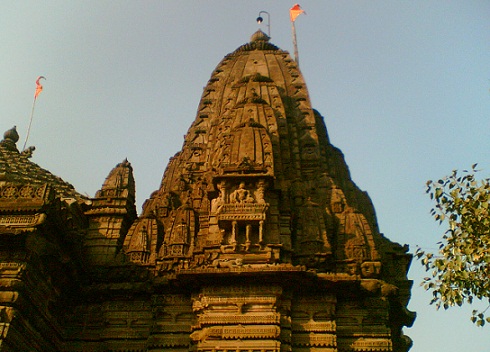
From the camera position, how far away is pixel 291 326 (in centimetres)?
1984

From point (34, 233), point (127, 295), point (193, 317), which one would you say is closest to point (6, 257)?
point (34, 233)

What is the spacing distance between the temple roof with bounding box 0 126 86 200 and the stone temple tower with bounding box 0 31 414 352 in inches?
8.5

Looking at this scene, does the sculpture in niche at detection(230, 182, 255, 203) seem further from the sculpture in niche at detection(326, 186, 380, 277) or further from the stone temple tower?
the sculpture in niche at detection(326, 186, 380, 277)

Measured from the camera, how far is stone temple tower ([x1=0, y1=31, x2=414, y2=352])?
19.2m

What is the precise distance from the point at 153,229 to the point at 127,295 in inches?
119

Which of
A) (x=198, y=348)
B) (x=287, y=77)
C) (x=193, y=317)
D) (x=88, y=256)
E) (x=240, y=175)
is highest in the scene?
(x=287, y=77)

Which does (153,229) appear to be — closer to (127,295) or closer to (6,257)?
(127,295)

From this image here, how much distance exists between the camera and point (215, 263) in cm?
2031

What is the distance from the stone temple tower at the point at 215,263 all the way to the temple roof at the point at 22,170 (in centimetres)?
22

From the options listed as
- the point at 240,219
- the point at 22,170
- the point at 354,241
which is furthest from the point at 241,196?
the point at 22,170

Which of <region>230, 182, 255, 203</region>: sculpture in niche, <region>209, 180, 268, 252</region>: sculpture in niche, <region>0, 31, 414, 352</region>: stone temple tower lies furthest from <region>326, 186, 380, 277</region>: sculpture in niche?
<region>230, 182, 255, 203</region>: sculpture in niche

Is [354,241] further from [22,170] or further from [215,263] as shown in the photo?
[22,170]

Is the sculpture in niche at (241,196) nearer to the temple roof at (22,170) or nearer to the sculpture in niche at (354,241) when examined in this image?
the sculpture in niche at (354,241)

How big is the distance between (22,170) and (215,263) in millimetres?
A: 10960
